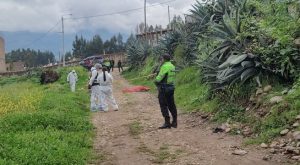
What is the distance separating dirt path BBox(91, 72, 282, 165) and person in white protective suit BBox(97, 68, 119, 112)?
72.6 inches

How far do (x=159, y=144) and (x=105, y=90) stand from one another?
676 centimetres

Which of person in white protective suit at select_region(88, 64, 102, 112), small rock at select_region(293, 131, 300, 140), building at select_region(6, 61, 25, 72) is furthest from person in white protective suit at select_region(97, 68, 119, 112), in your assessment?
building at select_region(6, 61, 25, 72)

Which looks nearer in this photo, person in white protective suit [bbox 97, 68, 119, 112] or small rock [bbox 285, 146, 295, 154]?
small rock [bbox 285, 146, 295, 154]

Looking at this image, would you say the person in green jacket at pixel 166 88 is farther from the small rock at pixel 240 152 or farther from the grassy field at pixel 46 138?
the small rock at pixel 240 152

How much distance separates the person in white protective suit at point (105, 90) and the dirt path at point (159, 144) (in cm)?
184

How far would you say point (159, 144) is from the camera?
31.6 ft

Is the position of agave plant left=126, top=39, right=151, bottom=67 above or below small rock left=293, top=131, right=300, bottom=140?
above

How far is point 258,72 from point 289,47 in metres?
1.05

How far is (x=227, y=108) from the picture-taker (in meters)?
11.8

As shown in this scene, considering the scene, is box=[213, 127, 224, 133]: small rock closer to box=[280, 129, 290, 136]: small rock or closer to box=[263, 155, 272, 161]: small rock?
box=[280, 129, 290, 136]: small rock

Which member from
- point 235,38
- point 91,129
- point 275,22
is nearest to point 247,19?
point 235,38

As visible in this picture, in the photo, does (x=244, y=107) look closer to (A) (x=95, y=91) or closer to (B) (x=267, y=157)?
(B) (x=267, y=157)

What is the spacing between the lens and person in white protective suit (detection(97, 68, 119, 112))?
16.0 meters

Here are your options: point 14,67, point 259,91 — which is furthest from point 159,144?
point 14,67
